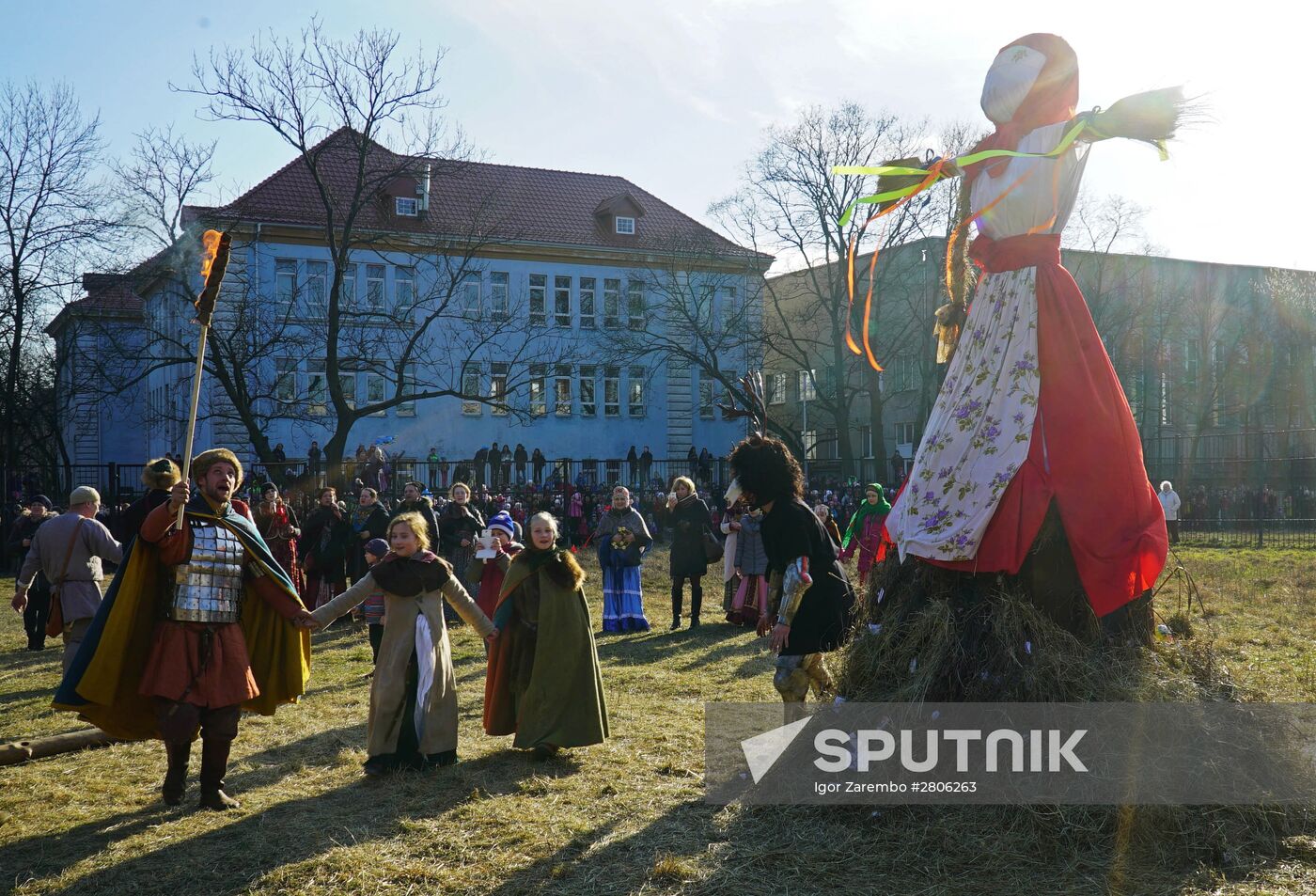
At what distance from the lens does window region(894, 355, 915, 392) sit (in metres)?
41.5

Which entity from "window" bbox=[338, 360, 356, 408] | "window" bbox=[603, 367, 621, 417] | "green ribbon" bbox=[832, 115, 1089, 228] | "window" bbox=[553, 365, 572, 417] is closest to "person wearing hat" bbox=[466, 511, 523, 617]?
"green ribbon" bbox=[832, 115, 1089, 228]

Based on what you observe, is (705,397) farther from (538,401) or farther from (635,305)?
(538,401)

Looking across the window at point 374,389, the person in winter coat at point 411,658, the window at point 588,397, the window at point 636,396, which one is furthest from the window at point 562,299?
the person in winter coat at point 411,658

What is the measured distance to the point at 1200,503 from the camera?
29.0 metres

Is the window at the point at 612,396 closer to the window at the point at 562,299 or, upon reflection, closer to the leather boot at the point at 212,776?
the window at the point at 562,299

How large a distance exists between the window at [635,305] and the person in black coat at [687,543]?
931 inches

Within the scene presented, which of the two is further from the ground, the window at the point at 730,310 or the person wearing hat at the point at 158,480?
the window at the point at 730,310

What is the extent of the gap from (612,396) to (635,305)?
13.1 ft

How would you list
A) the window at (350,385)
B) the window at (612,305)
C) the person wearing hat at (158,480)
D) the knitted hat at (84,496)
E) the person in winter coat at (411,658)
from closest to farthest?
1. the person in winter coat at (411,658)
2. the person wearing hat at (158,480)
3. the knitted hat at (84,496)
4. the window at (350,385)
5. the window at (612,305)

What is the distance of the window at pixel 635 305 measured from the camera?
37.3 metres

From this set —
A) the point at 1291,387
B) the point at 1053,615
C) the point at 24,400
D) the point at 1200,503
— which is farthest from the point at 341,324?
the point at 1291,387

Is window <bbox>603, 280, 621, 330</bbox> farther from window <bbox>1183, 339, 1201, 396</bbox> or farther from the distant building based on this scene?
window <bbox>1183, 339, 1201, 396</bbox>

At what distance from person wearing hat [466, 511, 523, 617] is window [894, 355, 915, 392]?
32270 mm

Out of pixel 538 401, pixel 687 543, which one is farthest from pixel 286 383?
pixel 687 543
